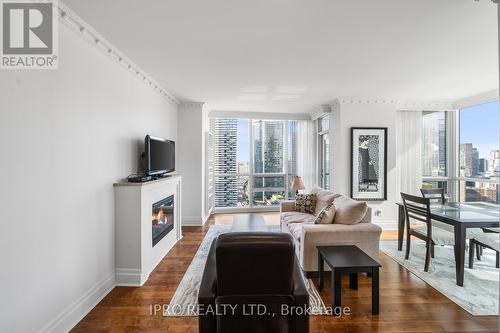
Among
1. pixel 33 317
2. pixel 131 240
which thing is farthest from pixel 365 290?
pixel 33 317

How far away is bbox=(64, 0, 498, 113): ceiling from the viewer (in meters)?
1.96

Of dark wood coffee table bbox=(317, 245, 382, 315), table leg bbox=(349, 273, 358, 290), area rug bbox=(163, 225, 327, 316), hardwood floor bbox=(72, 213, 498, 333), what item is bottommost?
hardwood floor bbox=(72, 213, 498, 333)

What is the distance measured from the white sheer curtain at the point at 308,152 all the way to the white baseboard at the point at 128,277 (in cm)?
450

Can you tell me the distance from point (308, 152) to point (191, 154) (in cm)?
300

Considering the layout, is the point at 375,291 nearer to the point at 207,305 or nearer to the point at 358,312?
the point at 358,312

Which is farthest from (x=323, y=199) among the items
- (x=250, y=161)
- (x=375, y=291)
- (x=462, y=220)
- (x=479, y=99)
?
(x=479, y=99)

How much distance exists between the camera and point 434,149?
5.32 meters

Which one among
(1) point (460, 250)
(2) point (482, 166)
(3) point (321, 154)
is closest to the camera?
(1) point (460, 250)

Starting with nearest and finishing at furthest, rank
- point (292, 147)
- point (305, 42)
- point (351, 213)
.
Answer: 1. point (305, 42)
2. point (351, 213)
3. point (292, 147)

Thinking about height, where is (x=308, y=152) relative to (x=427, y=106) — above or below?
below

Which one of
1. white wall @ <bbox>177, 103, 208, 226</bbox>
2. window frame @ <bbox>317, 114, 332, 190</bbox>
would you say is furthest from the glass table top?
white wall @ <bbox>177, 103, 208, 226</bbox>

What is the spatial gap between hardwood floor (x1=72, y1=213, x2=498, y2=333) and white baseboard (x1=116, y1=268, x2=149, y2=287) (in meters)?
0.08

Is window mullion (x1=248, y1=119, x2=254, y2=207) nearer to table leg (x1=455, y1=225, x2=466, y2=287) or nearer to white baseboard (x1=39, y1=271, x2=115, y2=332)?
white baseboard (x1=39, y1=271, x2=115, y2=332)

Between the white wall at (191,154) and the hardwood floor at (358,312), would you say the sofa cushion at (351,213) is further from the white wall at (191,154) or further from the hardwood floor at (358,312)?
the white wall at (191,154)
